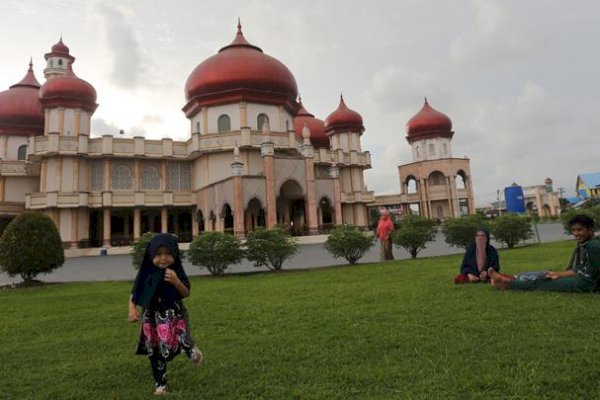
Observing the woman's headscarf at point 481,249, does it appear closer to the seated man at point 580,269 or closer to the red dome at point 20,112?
the seated man at point 580,269

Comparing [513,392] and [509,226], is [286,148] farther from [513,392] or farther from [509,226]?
[513,392]

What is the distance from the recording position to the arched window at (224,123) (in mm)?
28777

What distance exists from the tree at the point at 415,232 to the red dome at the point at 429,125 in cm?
3149

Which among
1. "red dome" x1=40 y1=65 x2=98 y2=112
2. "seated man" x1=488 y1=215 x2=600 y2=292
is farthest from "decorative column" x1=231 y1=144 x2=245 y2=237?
"seated man" x1=488 y1=215 x2=600 y2=292

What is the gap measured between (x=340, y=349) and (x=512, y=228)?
12.8 metres

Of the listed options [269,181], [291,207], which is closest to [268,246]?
[269,181]

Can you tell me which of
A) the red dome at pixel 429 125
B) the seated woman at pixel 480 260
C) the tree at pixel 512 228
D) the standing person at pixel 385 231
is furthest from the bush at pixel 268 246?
the red dome at pixel 429 125

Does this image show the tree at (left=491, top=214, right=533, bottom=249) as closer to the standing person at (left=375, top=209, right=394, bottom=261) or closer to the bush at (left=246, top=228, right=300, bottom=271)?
the standing person at (left=375, top=209, right=394, bottom=261)

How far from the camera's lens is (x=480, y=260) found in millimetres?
6859

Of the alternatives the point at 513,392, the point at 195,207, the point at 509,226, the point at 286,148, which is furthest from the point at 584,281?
the point at 195,207

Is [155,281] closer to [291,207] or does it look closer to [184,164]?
[291,207]

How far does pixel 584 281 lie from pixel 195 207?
2660 centimetres

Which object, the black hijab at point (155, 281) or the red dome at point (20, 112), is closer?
the black hijab at point (155, 281)

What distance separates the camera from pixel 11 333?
17.0 ft
